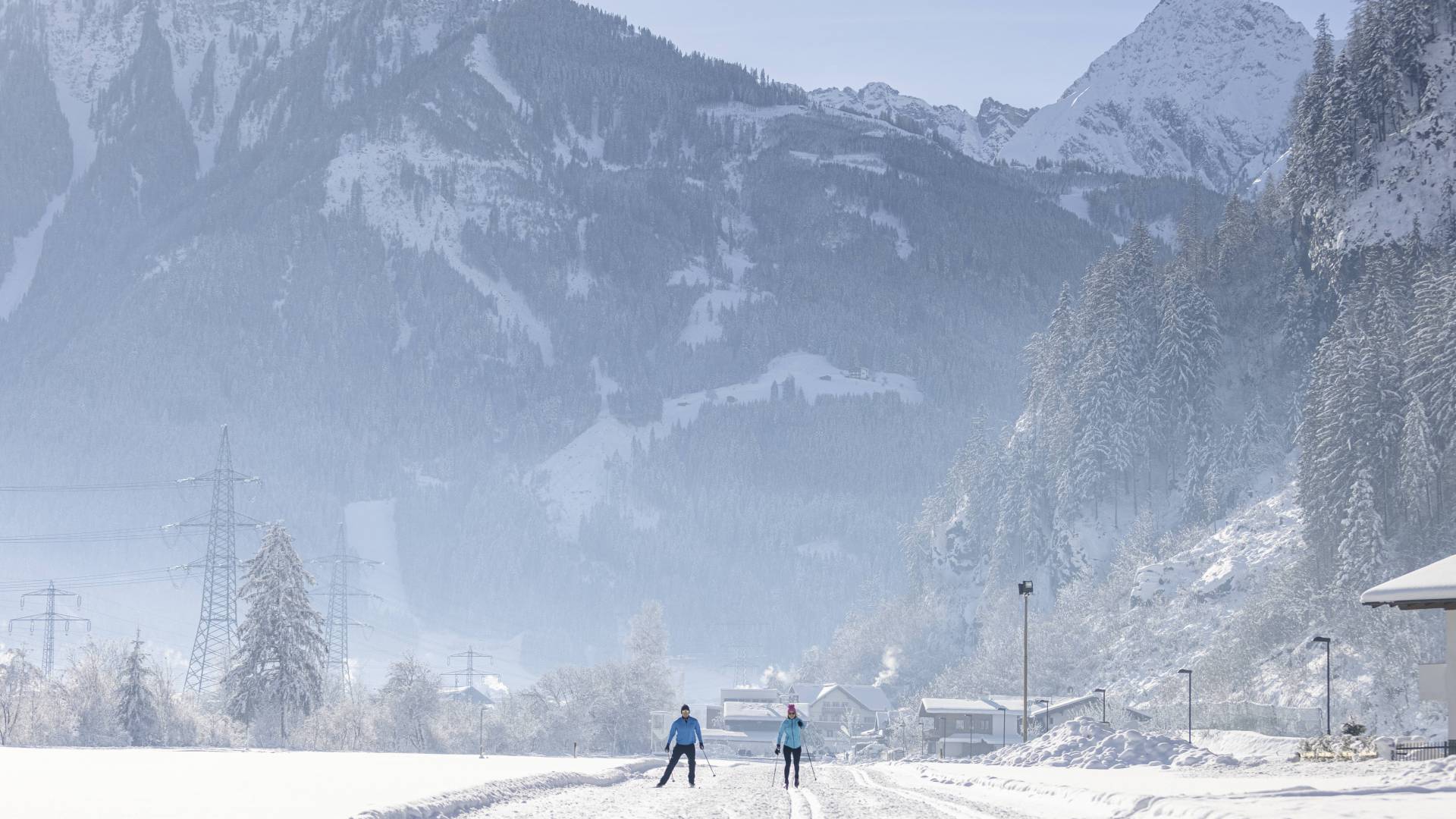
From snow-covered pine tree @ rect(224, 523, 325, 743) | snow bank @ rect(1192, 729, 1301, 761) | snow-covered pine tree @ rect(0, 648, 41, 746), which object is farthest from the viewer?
snow-covered pine tree @ rect(224, 523, 325, 743)

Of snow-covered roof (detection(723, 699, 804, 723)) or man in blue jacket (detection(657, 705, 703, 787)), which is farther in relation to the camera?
snow-covered roof (detection(723, 699, 804, 723))

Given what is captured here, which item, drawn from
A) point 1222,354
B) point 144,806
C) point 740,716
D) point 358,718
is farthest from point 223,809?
point 740,716

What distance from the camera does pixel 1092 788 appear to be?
34500 mm

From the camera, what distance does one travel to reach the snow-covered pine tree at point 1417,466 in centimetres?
9669

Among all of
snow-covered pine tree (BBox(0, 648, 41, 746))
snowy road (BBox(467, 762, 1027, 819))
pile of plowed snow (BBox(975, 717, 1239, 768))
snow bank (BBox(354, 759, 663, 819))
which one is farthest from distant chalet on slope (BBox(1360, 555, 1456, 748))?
snow-covered pine tree (BBox(0, 648, 41, 746))

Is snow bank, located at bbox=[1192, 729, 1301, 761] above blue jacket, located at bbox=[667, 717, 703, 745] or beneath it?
beneath

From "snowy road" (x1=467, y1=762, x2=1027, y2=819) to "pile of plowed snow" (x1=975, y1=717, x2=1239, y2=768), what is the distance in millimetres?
9262

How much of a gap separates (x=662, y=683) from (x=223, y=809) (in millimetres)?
141676

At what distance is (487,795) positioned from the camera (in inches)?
1206

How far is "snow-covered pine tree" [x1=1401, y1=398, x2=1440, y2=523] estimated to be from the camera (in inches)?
3807

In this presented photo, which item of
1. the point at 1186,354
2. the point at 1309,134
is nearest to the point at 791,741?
the point at 1309,134

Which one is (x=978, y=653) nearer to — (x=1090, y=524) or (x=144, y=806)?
(x=1090, y=524)

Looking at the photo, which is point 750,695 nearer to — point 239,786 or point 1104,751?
point 1104,751

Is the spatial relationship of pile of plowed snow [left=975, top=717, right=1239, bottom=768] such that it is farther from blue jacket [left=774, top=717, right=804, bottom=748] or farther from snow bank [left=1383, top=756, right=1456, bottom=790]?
snow bank [left=1383, top=756, right=1456, bottom=790]
